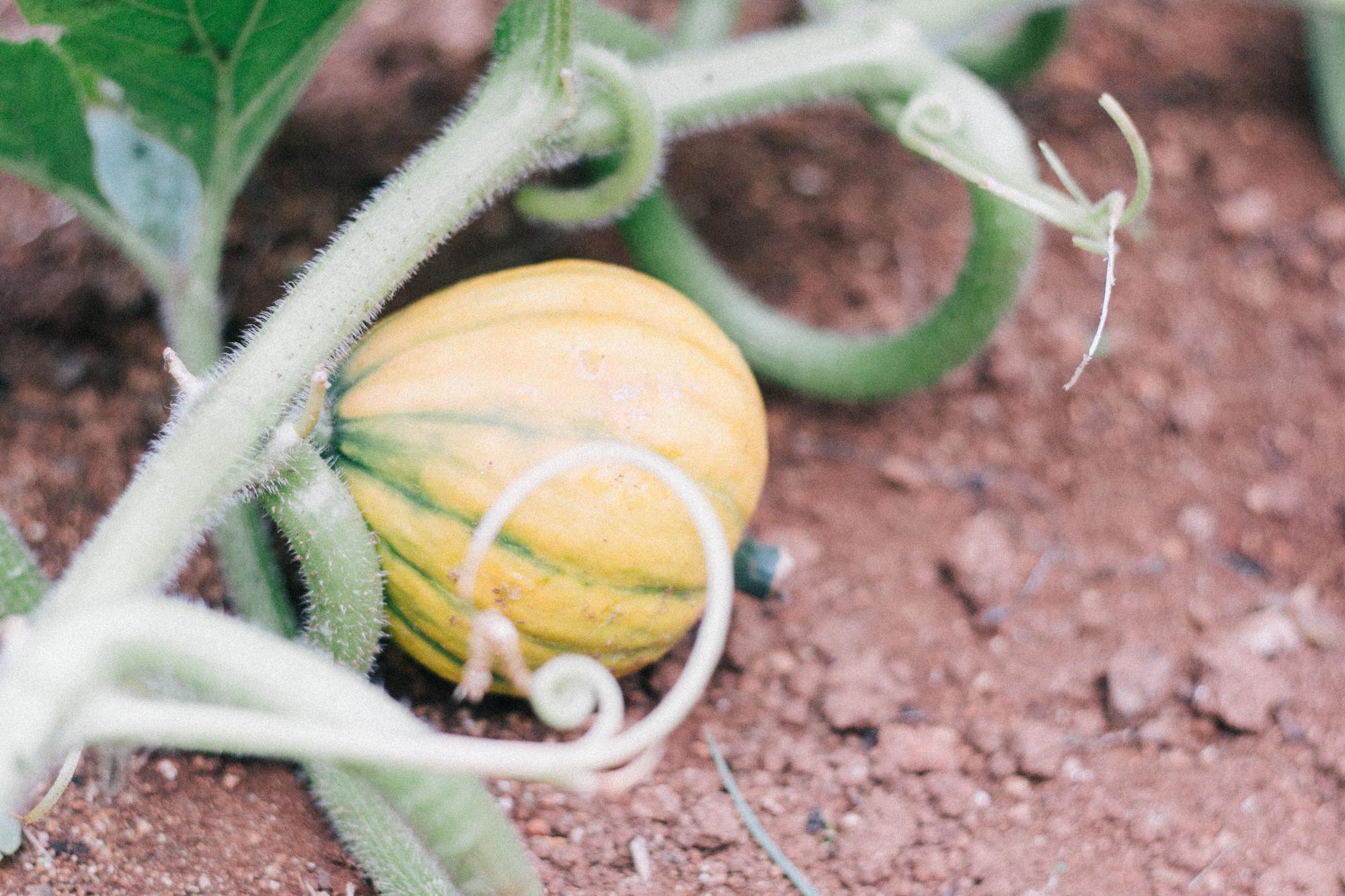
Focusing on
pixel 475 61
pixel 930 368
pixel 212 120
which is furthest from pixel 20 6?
pixel 930 368

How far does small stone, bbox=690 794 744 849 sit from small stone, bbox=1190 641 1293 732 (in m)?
0.63

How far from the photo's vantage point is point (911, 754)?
1.51 meters

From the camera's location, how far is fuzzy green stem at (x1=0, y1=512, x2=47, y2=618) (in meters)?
1.26

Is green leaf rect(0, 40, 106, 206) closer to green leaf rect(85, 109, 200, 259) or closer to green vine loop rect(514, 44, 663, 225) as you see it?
green leaf rect(85, 109, 200, 259)

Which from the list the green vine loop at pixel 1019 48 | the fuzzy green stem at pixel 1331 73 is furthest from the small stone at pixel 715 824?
the fuzzy green stem at pixel 1331 73

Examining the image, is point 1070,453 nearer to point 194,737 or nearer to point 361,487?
point 361,487

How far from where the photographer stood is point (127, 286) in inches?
78.7

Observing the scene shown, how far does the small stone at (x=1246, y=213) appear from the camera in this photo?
2.26 meters

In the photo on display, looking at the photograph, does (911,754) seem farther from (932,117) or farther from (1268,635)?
(932,117)

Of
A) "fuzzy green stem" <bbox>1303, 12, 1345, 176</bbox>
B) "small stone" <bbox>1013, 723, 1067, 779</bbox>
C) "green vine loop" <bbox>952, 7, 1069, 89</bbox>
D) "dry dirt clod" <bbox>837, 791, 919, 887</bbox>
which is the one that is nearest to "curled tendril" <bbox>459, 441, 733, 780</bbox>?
"dry dirt clod" <bbox>837, 791, 919, 887</bbox>

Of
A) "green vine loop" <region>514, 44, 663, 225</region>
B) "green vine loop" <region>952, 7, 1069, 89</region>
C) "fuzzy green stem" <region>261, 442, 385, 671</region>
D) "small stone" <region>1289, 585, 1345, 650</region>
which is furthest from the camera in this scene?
"green vine loop" <region>952, 7, 1069, 89</region>

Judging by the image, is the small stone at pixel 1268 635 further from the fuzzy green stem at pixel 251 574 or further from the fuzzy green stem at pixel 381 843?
the fuzzy green stem at pixel 251 574

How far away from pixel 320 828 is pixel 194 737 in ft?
1.89

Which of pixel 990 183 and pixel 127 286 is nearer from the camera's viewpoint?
pixel 990 183
